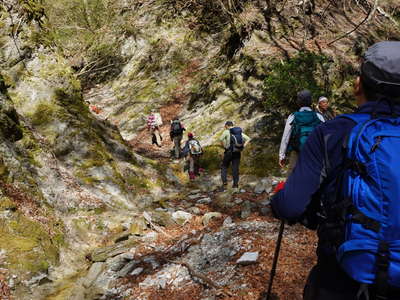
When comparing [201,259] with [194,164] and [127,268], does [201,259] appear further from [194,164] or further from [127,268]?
[194,164]

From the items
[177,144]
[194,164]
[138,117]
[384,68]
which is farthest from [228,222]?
[138,117]

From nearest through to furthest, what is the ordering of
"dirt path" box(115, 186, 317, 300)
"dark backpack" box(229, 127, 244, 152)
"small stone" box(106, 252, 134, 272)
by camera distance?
"dirt path" box(115, 186, 317, 300), "small stone" box(106, 252, 134, 272), "dark backpack" box(229, 127, 244, 152)

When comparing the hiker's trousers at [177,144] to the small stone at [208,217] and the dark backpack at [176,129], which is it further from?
the small stone at [208,217]

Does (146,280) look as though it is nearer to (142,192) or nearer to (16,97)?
(142,192)

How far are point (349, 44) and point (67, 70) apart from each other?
14187mm

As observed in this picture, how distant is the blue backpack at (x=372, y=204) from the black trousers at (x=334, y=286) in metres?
0.15

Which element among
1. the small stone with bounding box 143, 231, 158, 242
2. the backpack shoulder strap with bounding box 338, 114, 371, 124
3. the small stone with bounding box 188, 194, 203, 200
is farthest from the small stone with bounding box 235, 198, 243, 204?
the backpack shoulder strap with bounding box 338, 114, 371, 124

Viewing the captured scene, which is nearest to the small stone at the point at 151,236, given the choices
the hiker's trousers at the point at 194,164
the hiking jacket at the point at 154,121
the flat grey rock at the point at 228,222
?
the flat grey rock at the point at 228,222

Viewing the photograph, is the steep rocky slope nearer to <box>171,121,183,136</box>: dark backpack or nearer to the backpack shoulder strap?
<box>171,121,183,136</box>: dark backpack

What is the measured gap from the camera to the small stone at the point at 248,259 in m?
5.50

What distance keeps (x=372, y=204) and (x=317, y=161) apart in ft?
1.12

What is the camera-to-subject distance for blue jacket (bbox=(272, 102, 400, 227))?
1.79m

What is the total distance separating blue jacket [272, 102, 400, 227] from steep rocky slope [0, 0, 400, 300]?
336 centimetres

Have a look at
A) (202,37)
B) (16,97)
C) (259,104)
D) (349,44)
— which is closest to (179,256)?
(16,97)
